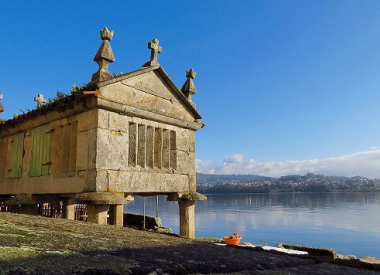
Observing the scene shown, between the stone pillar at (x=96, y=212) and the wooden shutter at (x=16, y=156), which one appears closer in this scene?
the stone pillar at (x=96, y=212)

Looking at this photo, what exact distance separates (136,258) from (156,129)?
295 inches

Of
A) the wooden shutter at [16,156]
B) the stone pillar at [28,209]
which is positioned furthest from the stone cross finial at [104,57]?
the stone pillar at [28,209]

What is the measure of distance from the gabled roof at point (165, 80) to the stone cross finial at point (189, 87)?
52cm

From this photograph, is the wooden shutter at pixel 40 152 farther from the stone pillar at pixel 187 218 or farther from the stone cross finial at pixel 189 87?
the stone cross finial at pixel 189 87

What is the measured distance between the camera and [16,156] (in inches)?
410

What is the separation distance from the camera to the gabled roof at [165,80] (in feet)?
25.8

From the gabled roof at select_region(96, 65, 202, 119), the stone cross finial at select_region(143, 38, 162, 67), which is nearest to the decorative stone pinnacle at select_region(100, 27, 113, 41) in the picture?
the gabled roof at select_region(96, 65, 202, 119)

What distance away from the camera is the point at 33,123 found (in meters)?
9.65

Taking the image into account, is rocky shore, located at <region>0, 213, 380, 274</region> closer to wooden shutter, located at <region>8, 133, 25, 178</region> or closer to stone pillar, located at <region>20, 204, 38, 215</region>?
stone pillar, located at <region>20, 204, 38, 215</region>

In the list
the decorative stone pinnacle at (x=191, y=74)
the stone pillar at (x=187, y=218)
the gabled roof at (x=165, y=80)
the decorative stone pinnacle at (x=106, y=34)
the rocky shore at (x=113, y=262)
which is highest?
the decorative stone pinnacle at (x=106, y=34)

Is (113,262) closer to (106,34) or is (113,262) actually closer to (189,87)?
(106,34)

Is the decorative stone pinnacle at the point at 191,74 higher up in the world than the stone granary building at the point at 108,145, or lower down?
higher up

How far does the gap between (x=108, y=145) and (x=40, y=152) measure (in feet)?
9.67

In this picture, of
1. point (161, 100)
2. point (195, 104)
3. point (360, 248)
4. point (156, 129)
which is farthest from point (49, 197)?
point (360, 248)
